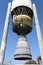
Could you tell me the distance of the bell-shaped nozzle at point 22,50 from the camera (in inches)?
734

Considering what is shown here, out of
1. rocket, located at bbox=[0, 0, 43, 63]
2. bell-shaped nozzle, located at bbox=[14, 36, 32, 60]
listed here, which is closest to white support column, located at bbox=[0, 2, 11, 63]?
rocket, located at bbox=[0, 0, 43, 63]

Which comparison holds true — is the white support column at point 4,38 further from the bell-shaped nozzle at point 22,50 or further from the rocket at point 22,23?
the bell-shaped nozzle at point 22,50

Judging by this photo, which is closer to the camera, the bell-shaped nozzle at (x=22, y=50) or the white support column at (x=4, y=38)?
the white support column at (x=4, y=38)

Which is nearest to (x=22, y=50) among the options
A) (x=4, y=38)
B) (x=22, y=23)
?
(x=4, y=38)

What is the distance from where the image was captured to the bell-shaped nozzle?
1865 centimetres

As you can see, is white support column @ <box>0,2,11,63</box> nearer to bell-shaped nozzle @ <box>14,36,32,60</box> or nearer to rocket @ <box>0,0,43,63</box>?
rocket @ <box>0,0,43,63</box>

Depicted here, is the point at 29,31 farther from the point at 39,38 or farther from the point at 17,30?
the point at 39,38

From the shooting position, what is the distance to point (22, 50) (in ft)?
63.0

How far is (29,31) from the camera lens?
21062 millimetres

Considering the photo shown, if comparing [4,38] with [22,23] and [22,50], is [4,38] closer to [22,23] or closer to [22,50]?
[22,50]

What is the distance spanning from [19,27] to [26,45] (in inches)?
103

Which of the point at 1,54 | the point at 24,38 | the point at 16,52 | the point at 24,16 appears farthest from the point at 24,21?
the point at 1,54

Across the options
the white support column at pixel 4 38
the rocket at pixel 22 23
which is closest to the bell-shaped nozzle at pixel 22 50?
the rocket at pixel 22 23

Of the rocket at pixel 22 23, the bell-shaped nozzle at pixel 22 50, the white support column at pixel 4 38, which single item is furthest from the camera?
the rocket at pixel 22 23
